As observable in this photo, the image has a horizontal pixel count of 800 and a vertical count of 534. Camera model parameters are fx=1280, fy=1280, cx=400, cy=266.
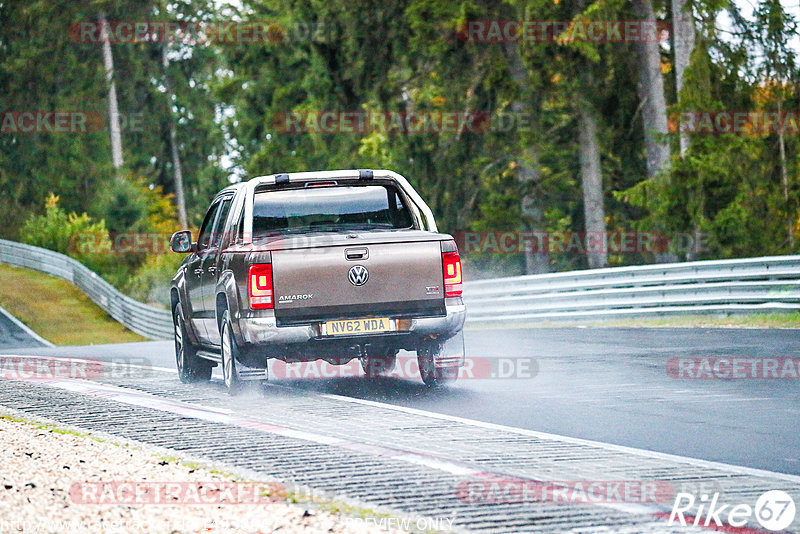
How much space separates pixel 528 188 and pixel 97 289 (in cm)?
1979

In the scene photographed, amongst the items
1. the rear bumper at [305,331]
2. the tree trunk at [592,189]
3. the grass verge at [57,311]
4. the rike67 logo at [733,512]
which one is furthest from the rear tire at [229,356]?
the grass verge at [57,311]

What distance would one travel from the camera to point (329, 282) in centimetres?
1177

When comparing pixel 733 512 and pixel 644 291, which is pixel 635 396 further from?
pixel 644 291

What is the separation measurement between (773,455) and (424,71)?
30.8 m

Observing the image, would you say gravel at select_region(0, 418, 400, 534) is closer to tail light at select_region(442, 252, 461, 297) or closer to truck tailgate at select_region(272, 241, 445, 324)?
truck tailgate at select_region(272, 241, 445, 324)

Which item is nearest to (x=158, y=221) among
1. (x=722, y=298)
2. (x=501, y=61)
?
(x=501, y=61)

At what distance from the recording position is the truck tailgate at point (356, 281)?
11719 mm

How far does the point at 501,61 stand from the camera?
3534cm

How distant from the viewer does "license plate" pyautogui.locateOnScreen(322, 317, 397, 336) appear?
11.8m

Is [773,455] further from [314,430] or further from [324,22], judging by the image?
[324,22]

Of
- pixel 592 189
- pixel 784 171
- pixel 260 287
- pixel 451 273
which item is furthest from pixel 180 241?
pixel 592 189

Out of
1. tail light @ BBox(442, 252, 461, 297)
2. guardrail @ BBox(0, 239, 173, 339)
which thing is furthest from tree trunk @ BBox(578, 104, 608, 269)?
tail light @ BBox(442, 252, 461, 297)

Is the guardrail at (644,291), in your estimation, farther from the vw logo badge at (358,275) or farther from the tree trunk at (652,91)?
the vw logo badge at (358,275)

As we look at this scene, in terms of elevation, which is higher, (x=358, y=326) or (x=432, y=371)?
(x=358, y=326)
